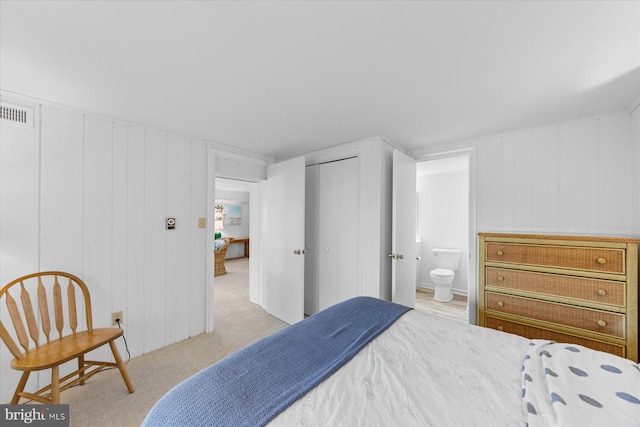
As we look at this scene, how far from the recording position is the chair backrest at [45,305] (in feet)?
5.73

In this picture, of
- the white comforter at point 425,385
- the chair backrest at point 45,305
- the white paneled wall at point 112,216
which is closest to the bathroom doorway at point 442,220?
the white comforter at point 425,385

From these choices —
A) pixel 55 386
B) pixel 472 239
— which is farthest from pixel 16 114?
pixel 472 239

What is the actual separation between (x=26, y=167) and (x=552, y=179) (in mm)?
4490

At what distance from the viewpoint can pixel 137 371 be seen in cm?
220

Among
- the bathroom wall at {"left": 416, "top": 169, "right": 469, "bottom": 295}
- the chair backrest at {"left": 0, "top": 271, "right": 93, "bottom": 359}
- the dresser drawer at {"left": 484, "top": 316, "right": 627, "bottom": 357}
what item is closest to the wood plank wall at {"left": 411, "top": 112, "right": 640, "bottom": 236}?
the dresser drawer at {"left": 484, "top": 316, "right": 627, "bottom": 357}

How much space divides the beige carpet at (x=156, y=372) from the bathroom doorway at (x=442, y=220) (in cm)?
271

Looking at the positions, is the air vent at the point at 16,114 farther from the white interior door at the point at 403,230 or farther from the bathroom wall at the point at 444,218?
the bathroom wall at the point at 444,218

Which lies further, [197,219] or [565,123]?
[197,219]

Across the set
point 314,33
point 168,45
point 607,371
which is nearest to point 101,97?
point 168,45

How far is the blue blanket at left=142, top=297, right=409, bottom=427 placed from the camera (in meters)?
0.86

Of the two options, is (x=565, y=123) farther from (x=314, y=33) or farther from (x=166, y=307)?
(x=166, y=307)

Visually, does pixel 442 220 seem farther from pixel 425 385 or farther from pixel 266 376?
pixel 266 376

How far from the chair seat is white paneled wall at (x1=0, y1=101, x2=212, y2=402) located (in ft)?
1.19

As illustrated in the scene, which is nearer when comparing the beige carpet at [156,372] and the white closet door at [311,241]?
the beige carpet at [156,372]
